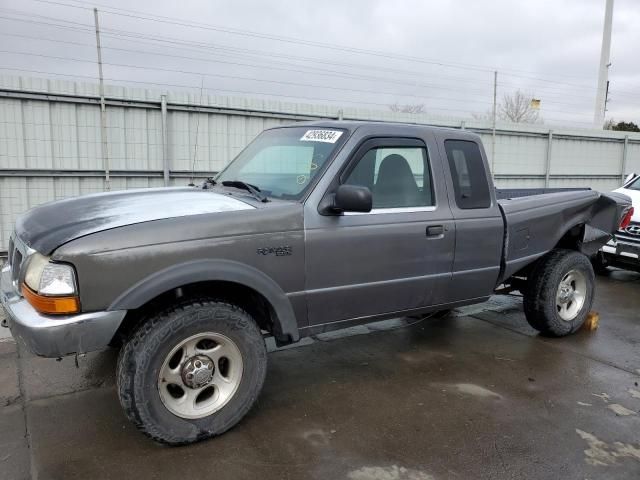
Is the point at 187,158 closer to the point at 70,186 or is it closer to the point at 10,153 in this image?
the point at 70,186

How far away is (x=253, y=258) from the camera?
3.24m

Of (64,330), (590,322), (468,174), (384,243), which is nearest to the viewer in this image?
(64,330)

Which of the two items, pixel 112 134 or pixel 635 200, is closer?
pixel 635 200

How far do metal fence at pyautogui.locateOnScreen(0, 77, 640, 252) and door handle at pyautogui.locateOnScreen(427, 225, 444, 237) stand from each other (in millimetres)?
3925

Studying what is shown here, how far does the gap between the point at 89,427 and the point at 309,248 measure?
1.82 m

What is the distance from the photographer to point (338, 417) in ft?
11.7

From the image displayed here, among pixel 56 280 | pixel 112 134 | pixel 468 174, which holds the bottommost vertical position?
pixel 56 280

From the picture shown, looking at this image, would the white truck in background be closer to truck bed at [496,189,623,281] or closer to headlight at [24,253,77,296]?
truck bed at [496,189,623,281]

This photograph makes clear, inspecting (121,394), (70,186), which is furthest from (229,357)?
(70,186)

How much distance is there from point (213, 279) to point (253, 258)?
Answer: 296 mm

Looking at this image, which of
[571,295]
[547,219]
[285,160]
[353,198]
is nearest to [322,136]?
[285,160]

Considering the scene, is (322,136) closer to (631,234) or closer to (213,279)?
(213,279)

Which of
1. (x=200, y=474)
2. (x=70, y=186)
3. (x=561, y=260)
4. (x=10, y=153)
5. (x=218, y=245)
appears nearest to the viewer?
(x=200, y=474)

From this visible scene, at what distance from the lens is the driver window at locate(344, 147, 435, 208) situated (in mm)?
3832
